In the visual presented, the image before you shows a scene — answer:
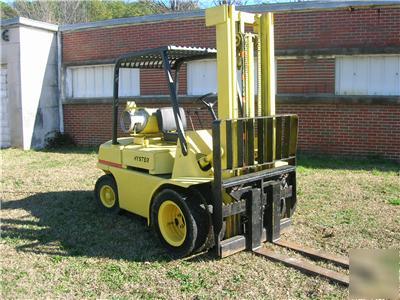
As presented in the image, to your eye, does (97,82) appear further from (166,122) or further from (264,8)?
(166,122)

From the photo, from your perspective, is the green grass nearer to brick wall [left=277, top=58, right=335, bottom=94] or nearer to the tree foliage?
brick wall [left=277, top=58, right=335, bottom=94]

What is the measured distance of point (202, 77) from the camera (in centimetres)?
1244

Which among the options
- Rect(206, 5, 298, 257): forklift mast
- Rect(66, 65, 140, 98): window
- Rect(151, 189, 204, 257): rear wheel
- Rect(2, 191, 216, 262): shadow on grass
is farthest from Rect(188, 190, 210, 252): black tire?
Rect(66, 65, 140, 98): window

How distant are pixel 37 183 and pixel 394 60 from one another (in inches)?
315

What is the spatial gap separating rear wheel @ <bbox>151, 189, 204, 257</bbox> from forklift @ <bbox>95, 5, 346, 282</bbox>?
1 centimetres

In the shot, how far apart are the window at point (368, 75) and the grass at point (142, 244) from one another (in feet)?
8.71

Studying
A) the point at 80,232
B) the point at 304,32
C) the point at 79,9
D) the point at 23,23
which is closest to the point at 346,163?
the point at 304,32

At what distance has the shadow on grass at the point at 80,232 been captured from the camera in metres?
5.15

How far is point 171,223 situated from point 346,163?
6185mm

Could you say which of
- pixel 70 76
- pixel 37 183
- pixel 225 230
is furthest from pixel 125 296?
pixel 70 76

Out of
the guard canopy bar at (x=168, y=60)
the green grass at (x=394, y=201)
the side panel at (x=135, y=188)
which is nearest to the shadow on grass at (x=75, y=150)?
the guard canopy bar at (x=168, y=60)

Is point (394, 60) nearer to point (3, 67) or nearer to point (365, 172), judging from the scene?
point (365, 172)

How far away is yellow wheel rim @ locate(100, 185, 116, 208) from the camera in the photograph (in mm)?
6660

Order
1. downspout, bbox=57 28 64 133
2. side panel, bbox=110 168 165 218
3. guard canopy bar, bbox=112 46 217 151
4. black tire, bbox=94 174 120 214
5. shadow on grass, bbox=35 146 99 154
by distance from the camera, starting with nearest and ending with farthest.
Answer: guard canopy bar, bbox=112 46 217 151, side panel, bbox=110 168 165 218, black tire, bbox=94 174 120 214, shadow on grass, bbox=35 146 99 154, downspout, bbox=57 28 64 133
